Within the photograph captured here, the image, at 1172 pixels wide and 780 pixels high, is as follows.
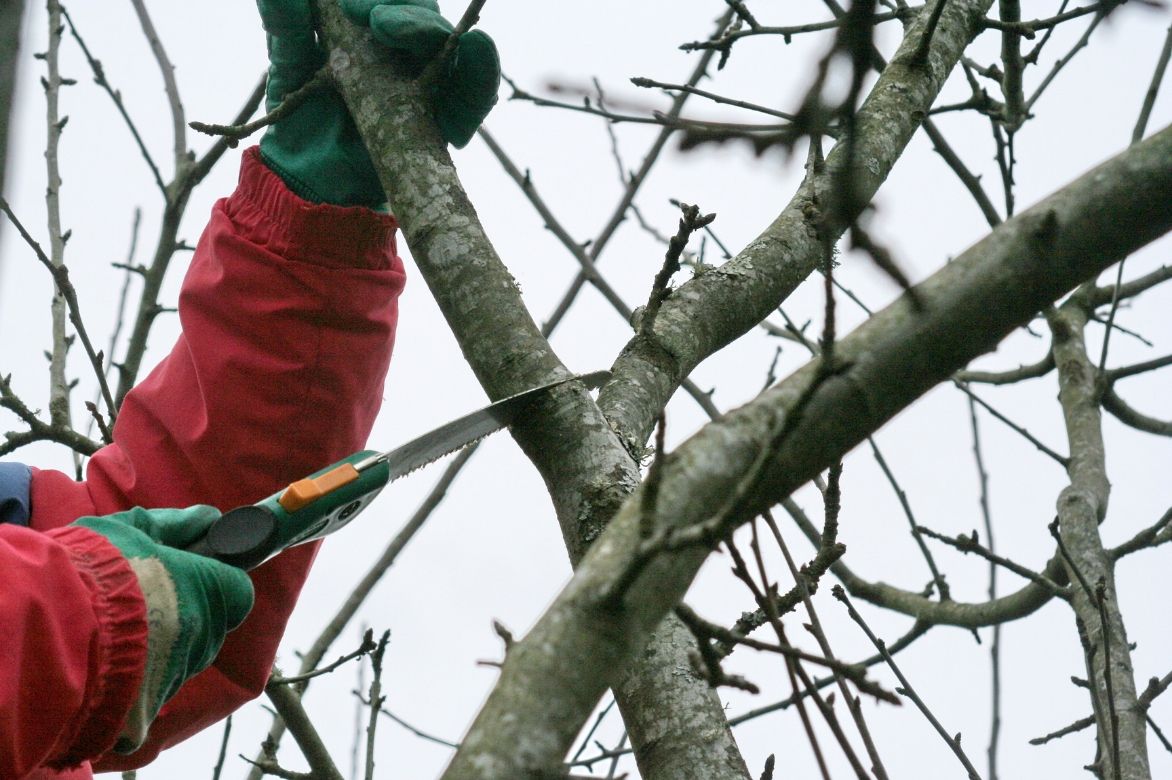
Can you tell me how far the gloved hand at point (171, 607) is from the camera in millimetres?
1418

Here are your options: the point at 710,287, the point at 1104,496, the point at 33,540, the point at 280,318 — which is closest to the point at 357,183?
the point at 280,318

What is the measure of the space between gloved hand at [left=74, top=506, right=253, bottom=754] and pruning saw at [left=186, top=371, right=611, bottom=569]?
0.08 meters

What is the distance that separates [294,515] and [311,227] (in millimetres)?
608

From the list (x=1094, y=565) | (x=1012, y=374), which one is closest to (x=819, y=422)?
(x=1094, y=565)

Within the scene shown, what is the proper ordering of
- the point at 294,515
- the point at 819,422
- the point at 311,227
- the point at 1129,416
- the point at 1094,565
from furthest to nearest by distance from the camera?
the point at 1129,416, the point at 1094,565, the point at 311,227, the point at 294,515, the point at 819,422

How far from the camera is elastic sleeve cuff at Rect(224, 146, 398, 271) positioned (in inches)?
80.3

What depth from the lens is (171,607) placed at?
1.42 meters

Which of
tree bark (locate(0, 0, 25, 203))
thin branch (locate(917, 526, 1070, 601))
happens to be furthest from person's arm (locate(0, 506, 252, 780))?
thin branch (locate(917, 526, 1070, 601))

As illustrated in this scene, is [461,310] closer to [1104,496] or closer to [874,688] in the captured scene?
[874,688]

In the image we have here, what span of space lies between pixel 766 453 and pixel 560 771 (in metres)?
0.26

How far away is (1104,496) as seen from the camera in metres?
3.06

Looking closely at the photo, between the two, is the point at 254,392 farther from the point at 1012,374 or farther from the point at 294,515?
the point at 1012,374

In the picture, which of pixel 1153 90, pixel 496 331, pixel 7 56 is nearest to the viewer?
pixel 7 56

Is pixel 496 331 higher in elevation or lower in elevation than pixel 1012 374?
lower
